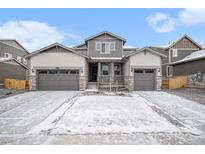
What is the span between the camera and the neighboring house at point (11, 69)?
83.0 ft

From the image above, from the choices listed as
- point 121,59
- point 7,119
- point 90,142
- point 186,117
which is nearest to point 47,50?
point 121,59

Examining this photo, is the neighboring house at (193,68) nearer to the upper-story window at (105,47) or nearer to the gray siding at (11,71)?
the upper-story window at (105,47)

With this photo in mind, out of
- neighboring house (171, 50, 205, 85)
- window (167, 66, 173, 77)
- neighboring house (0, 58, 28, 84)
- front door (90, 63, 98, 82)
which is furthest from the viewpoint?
window (167, 66, 173, 77)

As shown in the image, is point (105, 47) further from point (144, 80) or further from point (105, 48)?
point (144, 80)

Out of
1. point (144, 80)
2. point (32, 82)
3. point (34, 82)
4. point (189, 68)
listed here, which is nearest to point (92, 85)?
point (144, 80)

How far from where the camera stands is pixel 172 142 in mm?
6293

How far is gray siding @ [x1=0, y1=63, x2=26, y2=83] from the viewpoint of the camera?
83.1 feet

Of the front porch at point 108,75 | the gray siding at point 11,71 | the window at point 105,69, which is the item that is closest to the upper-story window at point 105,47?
the front porch at point 108,75

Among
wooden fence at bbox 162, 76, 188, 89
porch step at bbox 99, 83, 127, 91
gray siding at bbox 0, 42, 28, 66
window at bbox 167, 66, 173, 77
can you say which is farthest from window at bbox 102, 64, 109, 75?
gray siding at bbox 0, 42, 28, 66

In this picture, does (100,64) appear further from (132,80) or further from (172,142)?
(172,142)

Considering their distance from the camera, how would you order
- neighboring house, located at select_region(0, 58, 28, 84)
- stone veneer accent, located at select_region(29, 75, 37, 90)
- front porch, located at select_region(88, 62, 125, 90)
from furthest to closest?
front porch, located at select_region(88, 62, 125, 90)
neighboring house, located at select_region(0, 58, 28, 84)
stone veneer accent, located at select_region(29, 75, 37, 90)

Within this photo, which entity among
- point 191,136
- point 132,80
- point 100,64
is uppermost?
point 100,64

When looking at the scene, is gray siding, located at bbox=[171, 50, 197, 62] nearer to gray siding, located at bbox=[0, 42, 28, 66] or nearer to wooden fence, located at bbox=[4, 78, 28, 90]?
wooden fence, located at bbox=[4, 78, 28, 90]

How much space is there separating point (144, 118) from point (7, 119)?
18.0 feet
